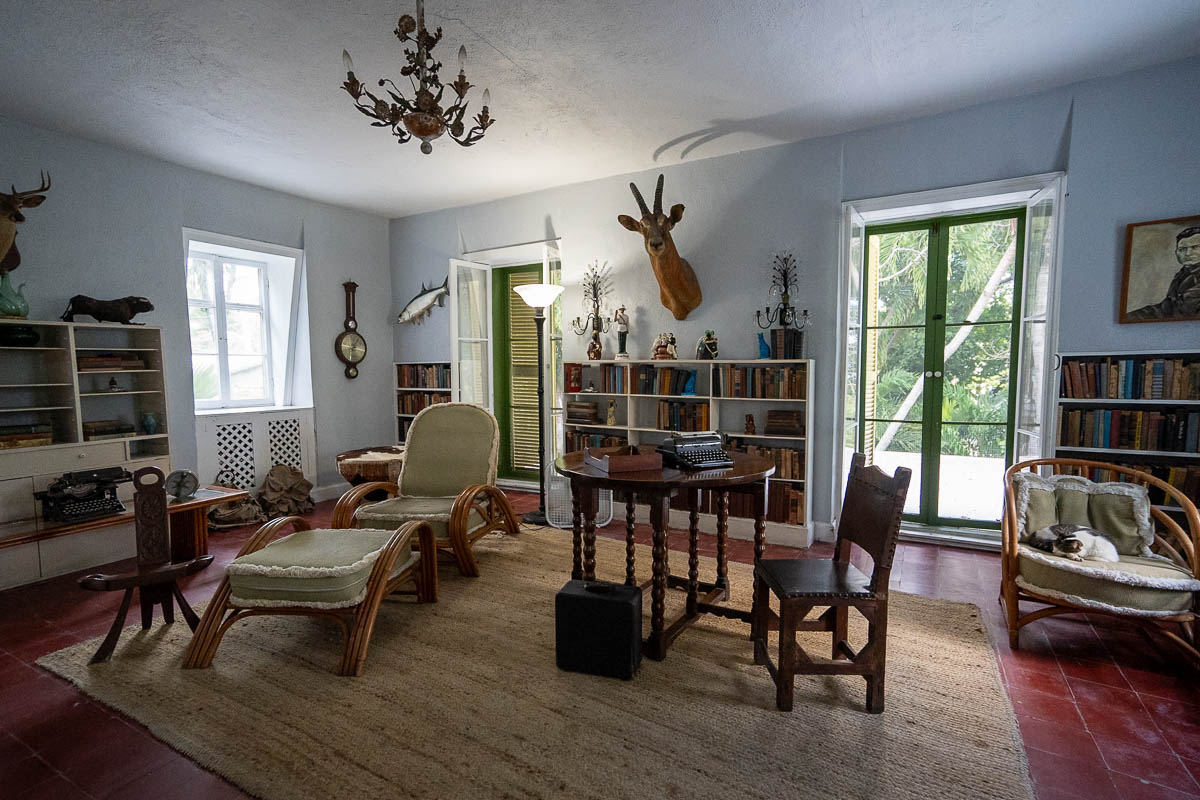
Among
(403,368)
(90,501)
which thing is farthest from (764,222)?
(90,501)

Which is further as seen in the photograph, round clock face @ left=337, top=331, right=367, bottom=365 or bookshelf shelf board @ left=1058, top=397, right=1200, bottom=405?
round clock face @ left=337, top=331, right=367, bottom=365

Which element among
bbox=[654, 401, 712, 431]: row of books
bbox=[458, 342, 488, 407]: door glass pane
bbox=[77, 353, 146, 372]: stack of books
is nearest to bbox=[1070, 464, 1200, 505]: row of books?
bbox=[654, 401, 712, 431]: row of books

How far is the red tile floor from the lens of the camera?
183cm

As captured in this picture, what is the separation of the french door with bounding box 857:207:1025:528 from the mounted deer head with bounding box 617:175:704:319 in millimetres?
1348

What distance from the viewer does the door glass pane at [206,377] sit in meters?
5.15

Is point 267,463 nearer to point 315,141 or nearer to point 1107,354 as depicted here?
point 315,141

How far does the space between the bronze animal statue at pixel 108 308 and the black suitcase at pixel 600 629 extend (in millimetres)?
3924

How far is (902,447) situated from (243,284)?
20.0 ft

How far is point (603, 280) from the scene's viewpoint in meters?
5.09

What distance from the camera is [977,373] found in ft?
14.0

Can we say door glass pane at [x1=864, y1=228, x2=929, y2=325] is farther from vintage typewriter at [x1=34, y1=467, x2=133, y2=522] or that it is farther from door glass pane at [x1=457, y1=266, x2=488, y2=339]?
vintage typewriter at [x1=34, y1=467, x2=133, y2=522]

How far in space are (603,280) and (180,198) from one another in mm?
3531

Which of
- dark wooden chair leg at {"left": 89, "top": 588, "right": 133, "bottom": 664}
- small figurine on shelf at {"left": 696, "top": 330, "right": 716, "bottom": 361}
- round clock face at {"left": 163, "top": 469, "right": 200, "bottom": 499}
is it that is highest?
small figurine on shelf at {"left": 696, "top": 330, "right": 716, "bottom": 361}

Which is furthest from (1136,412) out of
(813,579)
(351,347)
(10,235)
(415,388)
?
(10,235)
